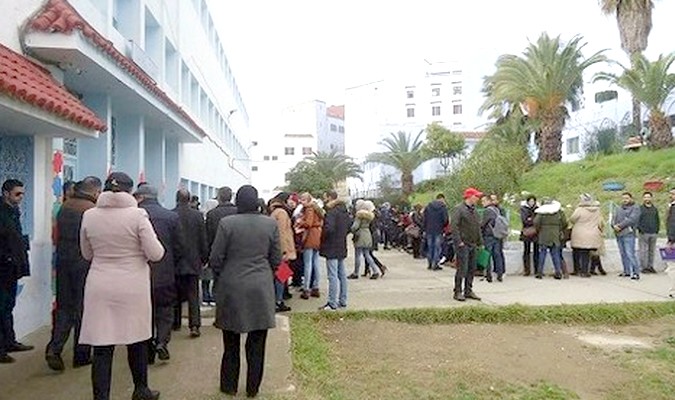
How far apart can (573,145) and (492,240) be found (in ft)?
105

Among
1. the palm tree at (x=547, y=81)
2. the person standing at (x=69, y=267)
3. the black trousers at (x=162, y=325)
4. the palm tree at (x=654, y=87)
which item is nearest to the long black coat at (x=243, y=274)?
the black trousers at (x=162, y=325)

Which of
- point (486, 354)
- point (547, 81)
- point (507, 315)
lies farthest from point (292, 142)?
point (486, 354)

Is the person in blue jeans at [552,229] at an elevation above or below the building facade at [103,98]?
below

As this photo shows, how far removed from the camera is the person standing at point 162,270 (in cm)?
591

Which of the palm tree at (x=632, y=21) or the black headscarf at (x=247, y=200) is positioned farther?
the palm tree at (x=632, y=21)

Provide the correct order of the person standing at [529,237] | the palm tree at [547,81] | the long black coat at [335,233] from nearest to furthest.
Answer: the long black coat at [335,233], the person standing at [529,237], the palm tree at [547,81]

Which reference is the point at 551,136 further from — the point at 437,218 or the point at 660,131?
the point at 437,218

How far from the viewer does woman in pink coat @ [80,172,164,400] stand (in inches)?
179

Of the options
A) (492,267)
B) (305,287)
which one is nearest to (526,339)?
(305,287)

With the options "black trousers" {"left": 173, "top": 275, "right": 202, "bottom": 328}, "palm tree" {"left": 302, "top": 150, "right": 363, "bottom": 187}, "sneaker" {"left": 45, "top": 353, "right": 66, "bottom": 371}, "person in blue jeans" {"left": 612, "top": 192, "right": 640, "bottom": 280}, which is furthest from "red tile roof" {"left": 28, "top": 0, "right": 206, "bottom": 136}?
"palm tree" {"left": 302, "top": 150, "right": 363, "bottom": 187}

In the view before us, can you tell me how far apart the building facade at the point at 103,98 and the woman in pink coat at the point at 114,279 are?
176 cm

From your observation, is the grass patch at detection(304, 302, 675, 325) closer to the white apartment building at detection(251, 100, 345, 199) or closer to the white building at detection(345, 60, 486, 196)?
the white building at detection(345, 60, 486, 196)

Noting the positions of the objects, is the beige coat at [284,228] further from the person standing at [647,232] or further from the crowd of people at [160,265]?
the person standing at [647,232]

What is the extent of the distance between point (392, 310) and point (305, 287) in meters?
1.76
